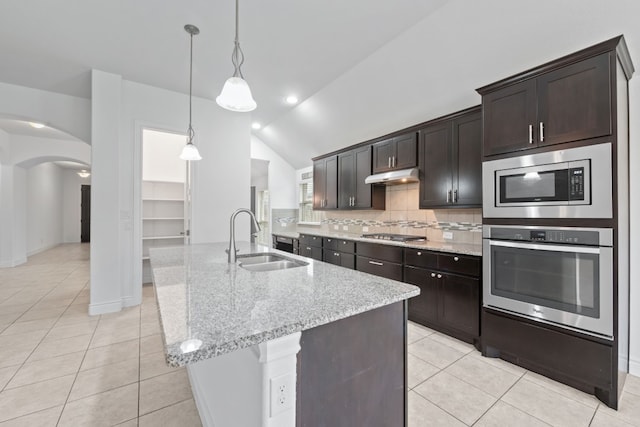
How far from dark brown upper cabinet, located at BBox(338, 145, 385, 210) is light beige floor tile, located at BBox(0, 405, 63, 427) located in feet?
12.2

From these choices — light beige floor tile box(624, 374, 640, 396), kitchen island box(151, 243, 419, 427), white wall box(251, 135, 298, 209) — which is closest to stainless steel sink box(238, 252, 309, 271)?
kitchen island box(151, 243, 419, 427)

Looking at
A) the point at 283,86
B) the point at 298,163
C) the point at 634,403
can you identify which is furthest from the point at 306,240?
the point at 634,403

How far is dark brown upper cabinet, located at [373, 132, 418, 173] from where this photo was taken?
342cm

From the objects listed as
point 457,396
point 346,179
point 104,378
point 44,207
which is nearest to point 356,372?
point 457,396

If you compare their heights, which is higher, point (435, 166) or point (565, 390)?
point (435, 166)

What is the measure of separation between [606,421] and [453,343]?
1079 mm

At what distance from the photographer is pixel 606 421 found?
1610 mm

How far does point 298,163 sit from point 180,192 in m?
2.52

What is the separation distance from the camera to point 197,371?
1741mm

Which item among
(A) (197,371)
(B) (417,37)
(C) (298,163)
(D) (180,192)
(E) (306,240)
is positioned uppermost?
(B) (417,37)

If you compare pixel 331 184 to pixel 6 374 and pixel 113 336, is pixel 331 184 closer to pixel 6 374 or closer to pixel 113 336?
pixel 113 336

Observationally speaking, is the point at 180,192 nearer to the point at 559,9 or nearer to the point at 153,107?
the point at 153,107

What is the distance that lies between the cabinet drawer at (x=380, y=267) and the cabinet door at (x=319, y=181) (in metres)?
1.79

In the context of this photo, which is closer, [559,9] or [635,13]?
[635,13]
